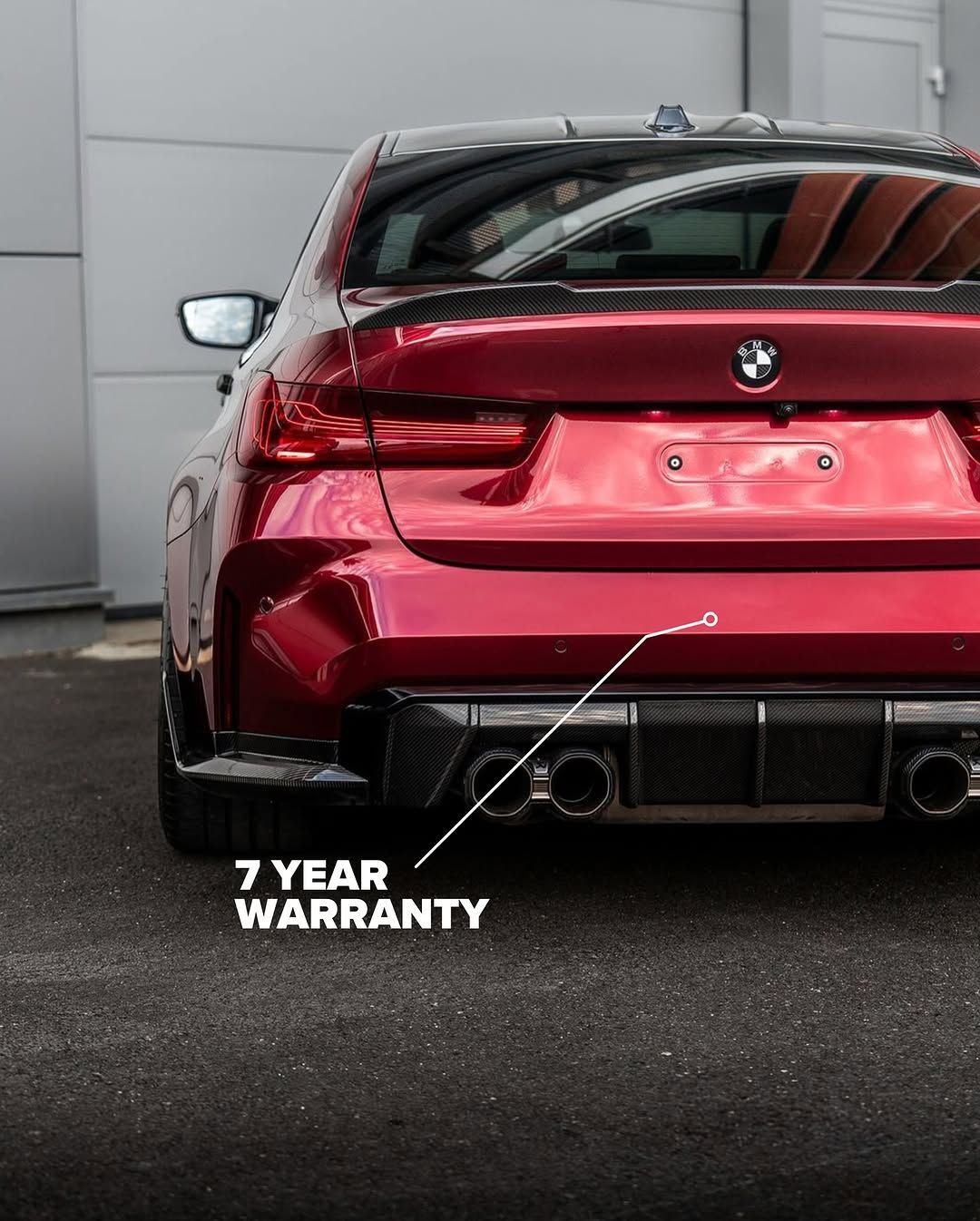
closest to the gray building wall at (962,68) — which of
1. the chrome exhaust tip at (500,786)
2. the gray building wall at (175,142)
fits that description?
the gray building wall at (175,142)

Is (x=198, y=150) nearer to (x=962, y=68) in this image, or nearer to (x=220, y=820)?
(x=962, y=68)

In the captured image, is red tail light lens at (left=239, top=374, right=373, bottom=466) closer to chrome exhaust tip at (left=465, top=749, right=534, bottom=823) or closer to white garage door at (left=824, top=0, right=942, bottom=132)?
chrome exhaust tip at (left=465, top=749, right=534, bottom=823)

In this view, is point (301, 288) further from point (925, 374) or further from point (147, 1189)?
point (147, 1189)

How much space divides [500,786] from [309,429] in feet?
2.32

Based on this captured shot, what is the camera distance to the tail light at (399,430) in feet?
10.1

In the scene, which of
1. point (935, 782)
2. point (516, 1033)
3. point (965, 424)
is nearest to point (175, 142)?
point (965, 424)

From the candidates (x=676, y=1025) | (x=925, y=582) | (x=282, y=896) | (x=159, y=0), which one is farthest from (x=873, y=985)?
(x=159, y=0)

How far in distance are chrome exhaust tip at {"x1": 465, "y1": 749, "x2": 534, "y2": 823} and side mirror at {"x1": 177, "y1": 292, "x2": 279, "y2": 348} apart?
1.86 metres

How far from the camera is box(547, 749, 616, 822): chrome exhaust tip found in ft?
10.2

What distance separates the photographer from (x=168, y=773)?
12.7ft

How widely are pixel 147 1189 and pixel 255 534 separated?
3.92 feet

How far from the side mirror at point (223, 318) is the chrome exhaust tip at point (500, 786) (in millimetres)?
1864

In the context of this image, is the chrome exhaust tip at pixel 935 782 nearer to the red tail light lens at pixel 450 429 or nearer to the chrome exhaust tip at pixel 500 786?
the chrome exhaust tip at pixel 500 786

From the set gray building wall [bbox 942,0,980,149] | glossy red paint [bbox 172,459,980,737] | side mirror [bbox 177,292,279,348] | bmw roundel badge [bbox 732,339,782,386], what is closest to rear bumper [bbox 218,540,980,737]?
glossy red paint [bbox 172,459,980,737]
